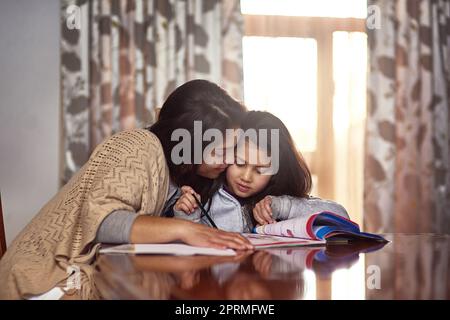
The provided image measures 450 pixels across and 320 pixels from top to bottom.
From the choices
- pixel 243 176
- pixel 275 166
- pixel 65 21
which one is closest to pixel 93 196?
pixel 243 176

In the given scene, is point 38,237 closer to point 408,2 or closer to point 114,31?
point 114,31

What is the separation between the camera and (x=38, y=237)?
3.83 ft

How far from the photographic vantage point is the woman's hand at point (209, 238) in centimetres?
100

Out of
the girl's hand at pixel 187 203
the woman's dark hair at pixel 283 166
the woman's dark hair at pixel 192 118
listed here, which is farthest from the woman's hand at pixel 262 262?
the woman's dark hair at pixel 283 166

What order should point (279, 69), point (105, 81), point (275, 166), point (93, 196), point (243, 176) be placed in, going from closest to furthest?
point (93, 196) → point (243, 176) → point (275, 166) → point (105, 81) → point (279, 69)

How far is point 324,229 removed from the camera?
48.8 inches

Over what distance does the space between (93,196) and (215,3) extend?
276 cm

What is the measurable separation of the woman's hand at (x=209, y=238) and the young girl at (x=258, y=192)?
38 centimetres

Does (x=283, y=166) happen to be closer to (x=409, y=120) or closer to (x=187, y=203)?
(x=187, y=203)

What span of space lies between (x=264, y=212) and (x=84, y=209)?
532 millimetres

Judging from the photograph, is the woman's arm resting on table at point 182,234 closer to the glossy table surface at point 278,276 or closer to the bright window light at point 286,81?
the glossy table surface at point 278,276

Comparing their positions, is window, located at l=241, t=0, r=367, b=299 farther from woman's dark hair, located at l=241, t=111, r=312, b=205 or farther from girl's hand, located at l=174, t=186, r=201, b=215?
girl's hand, located at l=174, t=186, r=201, b=215

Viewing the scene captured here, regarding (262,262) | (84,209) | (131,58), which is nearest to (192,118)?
(84,209)

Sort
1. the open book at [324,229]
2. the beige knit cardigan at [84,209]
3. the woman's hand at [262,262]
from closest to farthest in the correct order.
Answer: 1. the woman's hand at [262,262]
2. the beige knit cardigan at [84,209]
3. the open book at [324,229]
